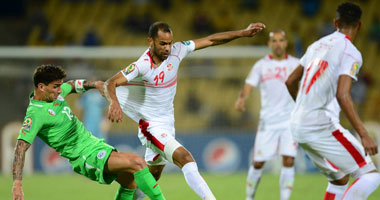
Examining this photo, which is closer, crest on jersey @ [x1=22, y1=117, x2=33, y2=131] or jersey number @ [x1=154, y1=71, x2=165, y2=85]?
crest on jersey @ [x1=22, y1=117, x2=33, y2=131]

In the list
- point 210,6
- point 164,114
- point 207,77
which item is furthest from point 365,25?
point 164,114

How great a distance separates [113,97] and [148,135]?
871 mm

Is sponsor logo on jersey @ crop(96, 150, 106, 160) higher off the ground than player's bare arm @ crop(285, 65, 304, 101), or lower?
lower

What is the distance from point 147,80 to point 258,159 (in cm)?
275

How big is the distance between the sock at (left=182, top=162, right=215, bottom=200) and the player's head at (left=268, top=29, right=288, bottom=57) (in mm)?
3090

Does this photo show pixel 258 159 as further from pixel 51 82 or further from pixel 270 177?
pixel 270 177

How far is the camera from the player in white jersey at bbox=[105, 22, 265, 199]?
6035 mm

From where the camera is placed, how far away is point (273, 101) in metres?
8.65

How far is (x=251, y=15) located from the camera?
19125mm

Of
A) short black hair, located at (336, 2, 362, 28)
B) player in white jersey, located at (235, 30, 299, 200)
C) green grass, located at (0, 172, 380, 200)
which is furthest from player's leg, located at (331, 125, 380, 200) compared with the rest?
green grass, located at (0, 172, 380, 200)

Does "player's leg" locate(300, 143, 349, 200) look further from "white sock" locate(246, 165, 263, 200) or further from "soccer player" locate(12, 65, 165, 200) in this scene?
"white sock" locate(246, 165, 263, 200)

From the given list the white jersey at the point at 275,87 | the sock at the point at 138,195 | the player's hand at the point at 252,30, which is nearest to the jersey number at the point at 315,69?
the player's hand at the point at 252,30

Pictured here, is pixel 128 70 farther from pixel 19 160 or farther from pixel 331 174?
pixel 331 174

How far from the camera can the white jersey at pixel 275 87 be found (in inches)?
338
